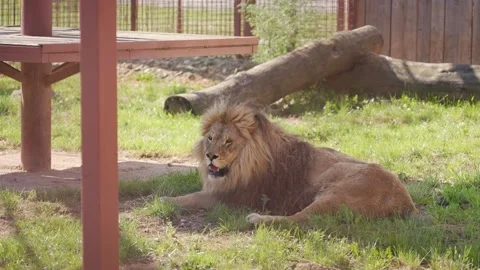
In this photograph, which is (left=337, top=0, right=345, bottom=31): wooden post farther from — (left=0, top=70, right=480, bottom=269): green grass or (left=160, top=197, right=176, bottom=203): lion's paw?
(left=160, top=197, right=176, bottom=203): lion's paw

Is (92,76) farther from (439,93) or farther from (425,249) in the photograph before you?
(439,93)

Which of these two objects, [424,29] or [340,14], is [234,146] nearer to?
[424,29]

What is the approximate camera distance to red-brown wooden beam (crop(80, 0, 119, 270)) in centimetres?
393

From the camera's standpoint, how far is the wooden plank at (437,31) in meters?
13.2

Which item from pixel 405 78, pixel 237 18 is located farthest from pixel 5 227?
pixel 237 18

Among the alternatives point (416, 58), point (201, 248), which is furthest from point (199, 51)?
point (416, 58)

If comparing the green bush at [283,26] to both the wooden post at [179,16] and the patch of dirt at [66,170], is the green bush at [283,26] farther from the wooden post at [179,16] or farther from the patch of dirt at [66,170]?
the patch of dirt at [66,170]

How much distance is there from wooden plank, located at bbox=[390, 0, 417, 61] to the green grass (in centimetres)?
324

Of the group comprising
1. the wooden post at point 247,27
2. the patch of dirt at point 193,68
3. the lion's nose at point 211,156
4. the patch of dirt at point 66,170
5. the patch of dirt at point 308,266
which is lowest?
the patch of dirt at point 66,170

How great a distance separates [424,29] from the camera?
13359 millimetres

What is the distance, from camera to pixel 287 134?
6.76 m

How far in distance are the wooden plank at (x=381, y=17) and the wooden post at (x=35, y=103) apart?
6.48 meters

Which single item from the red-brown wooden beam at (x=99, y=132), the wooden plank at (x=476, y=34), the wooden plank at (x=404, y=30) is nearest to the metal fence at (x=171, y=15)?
the wooden plank at (x=404, y=30)

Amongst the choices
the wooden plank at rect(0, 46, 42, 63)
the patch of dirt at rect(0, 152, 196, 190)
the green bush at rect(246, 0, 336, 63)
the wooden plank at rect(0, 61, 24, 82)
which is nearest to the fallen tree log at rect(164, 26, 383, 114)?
the green bush at rect(246, 0, 336, 63)
